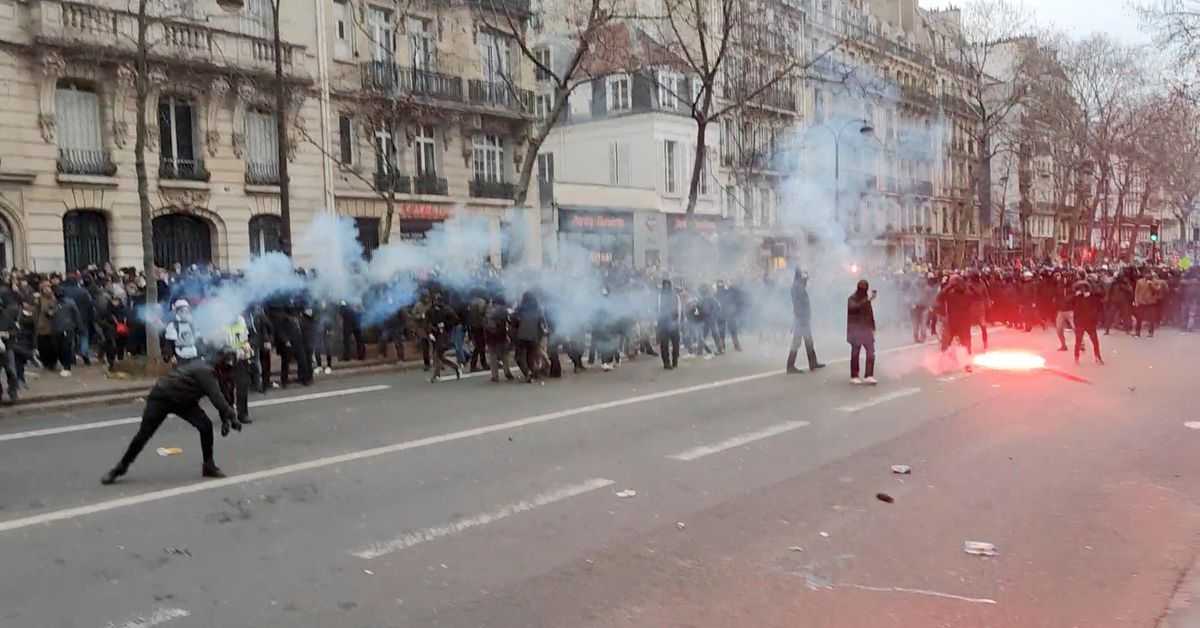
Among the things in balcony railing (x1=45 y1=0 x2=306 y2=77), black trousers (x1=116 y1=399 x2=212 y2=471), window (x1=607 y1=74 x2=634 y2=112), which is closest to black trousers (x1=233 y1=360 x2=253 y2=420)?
black trousers (x1=116 y1=399 x2=212 y2=471)

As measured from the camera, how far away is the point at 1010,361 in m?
17.2

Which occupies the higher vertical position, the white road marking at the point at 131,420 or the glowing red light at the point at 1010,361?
the white road marking at the point at 131,420

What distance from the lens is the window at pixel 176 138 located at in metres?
22.8

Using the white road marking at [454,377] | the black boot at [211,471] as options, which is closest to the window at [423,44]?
the white road marking at [454,377]

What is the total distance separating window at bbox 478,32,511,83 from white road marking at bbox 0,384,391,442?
1692 centimetres

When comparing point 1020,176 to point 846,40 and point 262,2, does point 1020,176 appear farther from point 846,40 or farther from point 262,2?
point 262,2

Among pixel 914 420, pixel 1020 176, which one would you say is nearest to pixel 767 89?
pixel 914 420

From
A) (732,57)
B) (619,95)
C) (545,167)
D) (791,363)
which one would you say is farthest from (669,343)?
(619,95)

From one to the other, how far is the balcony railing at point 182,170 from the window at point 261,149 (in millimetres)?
1217

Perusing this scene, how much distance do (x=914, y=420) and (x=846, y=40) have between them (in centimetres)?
1580

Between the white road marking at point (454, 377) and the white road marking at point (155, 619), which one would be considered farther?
the white road marking at point (454, 377)

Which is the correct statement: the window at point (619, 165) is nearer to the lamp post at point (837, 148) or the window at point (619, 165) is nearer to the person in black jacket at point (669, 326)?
the lamp post at point (837, 148)

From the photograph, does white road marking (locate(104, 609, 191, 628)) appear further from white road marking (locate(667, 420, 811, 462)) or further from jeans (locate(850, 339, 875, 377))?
jeans (locate(850, 339, 875, 377))

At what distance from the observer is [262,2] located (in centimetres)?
2459
